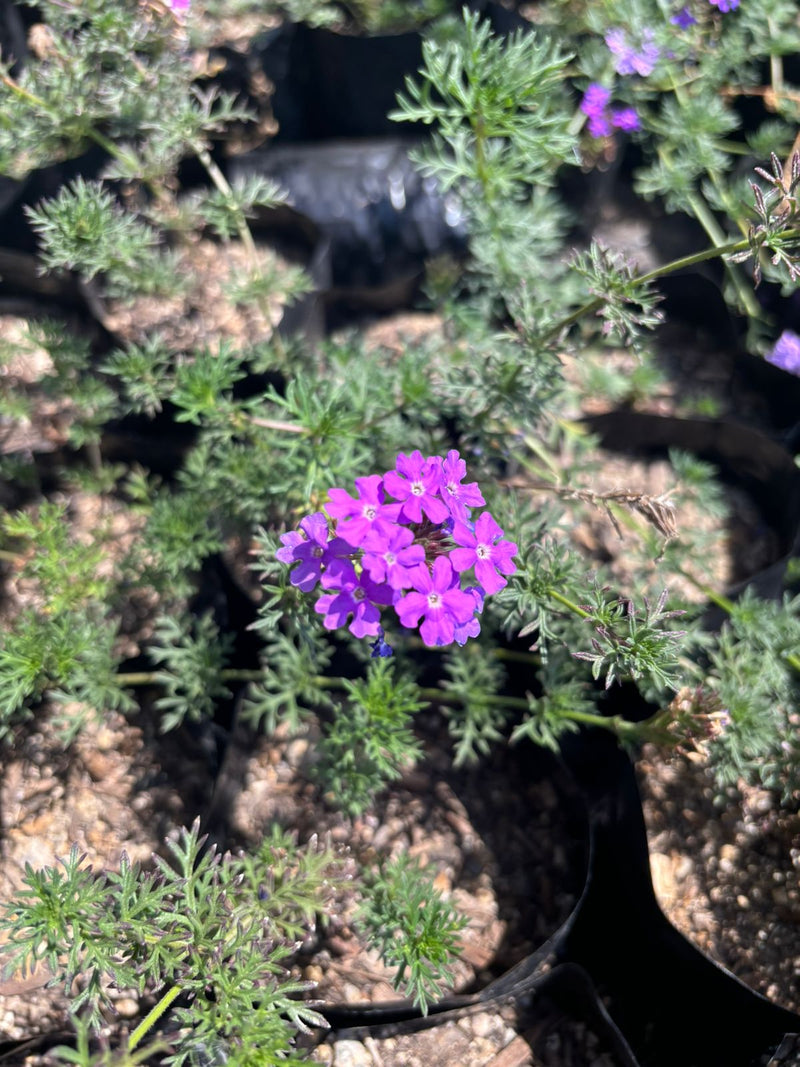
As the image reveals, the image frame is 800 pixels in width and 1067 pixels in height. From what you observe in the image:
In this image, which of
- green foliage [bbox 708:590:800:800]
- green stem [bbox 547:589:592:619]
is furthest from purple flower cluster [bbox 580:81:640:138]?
green stem [bbox 547:589:592:619]

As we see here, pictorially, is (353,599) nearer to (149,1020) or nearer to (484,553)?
(484,553)

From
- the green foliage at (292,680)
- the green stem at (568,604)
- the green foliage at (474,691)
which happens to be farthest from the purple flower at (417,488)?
the green foliage at (474,691)

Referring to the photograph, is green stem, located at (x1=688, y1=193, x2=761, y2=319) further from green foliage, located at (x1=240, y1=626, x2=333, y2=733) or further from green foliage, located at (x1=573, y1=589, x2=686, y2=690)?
green foliage, located at (x1=240, y1=626, x2=333, y2=733)

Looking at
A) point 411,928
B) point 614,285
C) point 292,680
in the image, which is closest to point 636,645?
Result: point 614,285

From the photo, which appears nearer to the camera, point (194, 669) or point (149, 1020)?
point (149, 1020)

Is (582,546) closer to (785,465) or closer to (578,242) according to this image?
(785,465)

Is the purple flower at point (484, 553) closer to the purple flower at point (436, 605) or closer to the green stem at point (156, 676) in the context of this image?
the purple flower at point (436, 605)
